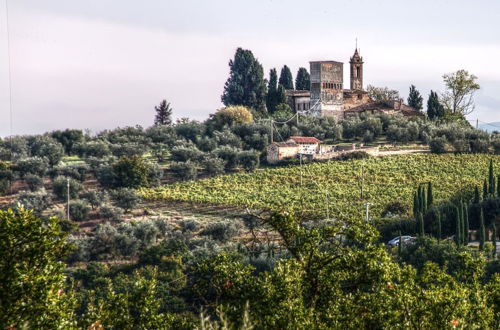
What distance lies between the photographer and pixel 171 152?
66.6m

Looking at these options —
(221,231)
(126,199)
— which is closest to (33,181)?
(126,199)

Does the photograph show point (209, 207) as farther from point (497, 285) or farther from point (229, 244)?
point (497, 285)

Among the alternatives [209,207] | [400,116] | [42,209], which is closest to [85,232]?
[42,209]

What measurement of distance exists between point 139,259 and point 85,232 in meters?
7.91

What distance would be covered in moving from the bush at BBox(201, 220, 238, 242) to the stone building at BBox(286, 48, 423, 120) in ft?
108

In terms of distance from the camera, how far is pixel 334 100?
266 ft

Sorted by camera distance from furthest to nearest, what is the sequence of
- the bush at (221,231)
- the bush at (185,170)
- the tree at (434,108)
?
1. the tree at (434,108)
2. the bush at (185,170)
3. the bush at (221,231)

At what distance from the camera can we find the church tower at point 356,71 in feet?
294

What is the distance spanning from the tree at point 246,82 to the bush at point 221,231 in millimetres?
37306

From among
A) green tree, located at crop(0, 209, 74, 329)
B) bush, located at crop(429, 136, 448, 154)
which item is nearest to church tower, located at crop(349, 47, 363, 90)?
bush, located at crop(429, 136, 448, 154)

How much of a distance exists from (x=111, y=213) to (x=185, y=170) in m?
10.0

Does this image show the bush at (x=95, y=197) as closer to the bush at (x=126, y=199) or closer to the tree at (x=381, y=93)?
the bush at (x=126, y=199)

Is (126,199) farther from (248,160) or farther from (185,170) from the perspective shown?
(248,160)

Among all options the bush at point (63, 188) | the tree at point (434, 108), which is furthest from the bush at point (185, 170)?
the tree at point (434, 108)
